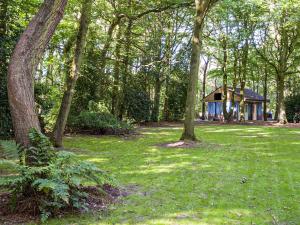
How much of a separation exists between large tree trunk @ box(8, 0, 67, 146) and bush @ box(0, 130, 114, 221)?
0.26 meters

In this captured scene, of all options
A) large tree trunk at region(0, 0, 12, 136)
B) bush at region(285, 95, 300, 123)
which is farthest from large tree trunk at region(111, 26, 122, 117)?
bush at region(285, 95, 300, 123)

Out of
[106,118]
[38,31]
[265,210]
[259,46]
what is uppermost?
[259,46]

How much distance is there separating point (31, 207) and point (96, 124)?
41.2 feet

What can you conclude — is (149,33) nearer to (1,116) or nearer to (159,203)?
(1,116)

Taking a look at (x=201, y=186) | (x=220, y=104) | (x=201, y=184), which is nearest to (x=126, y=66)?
(x=201, y=184)

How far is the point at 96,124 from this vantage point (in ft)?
56.0

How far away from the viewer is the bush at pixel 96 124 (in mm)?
17062

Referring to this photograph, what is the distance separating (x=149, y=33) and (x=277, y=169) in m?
21.5

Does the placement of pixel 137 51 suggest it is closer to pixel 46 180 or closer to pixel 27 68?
pixel 27 68

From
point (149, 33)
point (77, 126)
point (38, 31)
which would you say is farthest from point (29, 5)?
point (149, 33)

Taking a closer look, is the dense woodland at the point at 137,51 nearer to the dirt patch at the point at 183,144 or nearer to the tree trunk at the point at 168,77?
the tree trunk at the point at 168,77

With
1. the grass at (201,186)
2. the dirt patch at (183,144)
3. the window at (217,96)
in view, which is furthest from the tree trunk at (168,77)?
the grass at (201,186)

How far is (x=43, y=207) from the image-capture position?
4453mm

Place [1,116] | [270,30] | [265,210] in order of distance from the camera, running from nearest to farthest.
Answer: [265,210], [1,116], [270,30]
